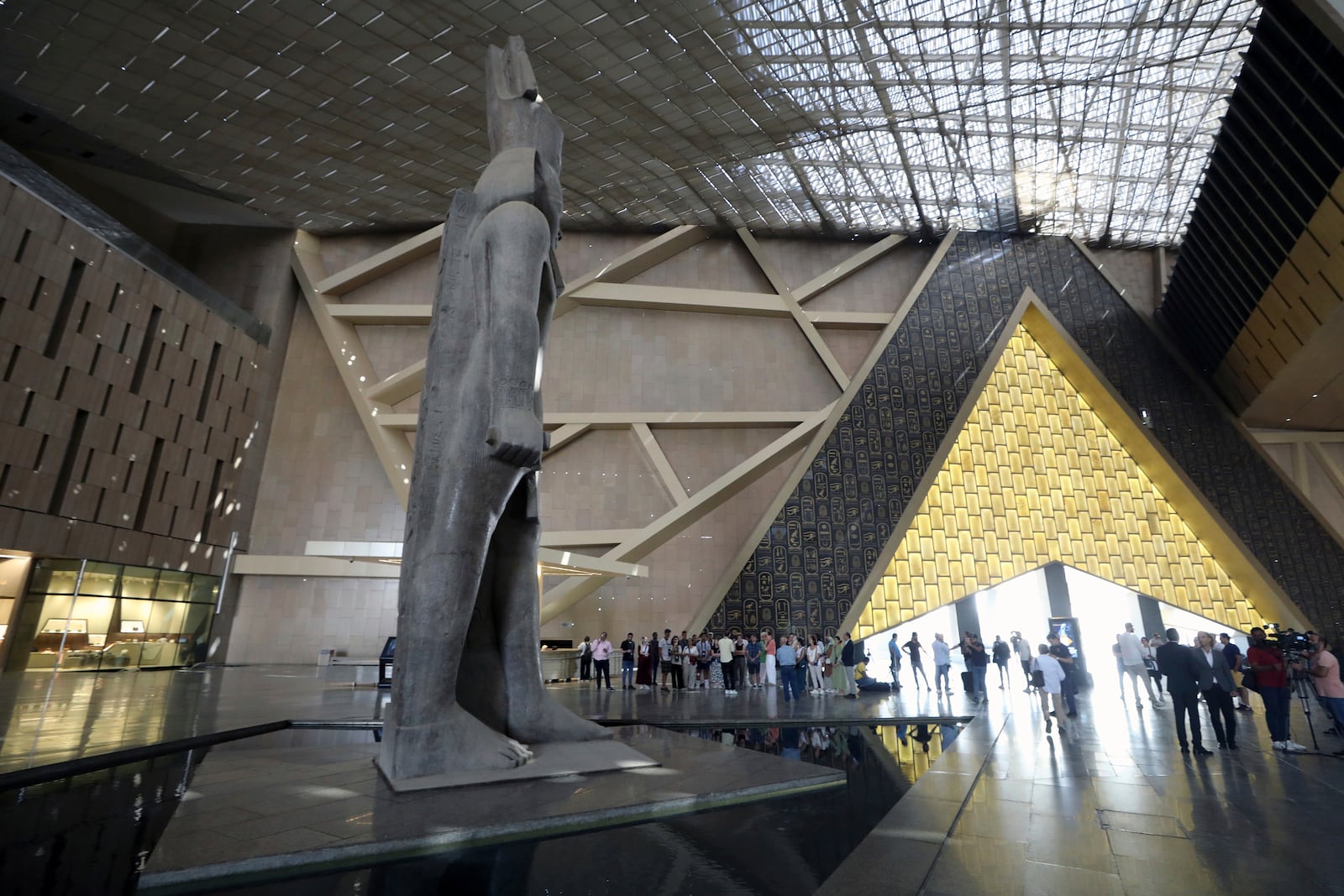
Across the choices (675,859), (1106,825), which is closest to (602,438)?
(1106,825)

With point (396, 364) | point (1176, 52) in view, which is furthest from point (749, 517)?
point (1176, 52)

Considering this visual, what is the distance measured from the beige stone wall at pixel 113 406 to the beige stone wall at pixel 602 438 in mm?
1215

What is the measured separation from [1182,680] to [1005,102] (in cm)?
1389

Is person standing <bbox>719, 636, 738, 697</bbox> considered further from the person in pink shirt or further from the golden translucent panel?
the golden translucent panel

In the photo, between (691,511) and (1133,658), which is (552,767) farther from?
(691,511)

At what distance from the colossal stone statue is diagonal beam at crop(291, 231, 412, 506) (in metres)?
12.5

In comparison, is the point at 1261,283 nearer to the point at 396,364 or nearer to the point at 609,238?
the point at 609,238

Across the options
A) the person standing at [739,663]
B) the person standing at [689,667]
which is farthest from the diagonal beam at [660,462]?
the person standing at [689,667]

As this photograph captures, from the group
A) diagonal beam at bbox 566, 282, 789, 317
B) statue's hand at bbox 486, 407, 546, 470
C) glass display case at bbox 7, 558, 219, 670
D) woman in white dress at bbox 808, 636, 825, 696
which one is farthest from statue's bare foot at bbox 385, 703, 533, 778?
diagonal beam at bbox 566, 282, 789, 317

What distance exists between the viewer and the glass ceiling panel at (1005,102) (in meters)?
12.9

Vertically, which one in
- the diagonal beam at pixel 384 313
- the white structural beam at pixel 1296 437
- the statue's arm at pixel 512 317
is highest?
the diagonal beam at pixel 384 313

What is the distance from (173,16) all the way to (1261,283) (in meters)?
21.5

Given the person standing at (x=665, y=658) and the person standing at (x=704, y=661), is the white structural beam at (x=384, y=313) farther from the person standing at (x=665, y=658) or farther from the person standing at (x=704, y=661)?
the person standing at (x=704, y=661)

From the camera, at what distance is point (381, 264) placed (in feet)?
58.5
